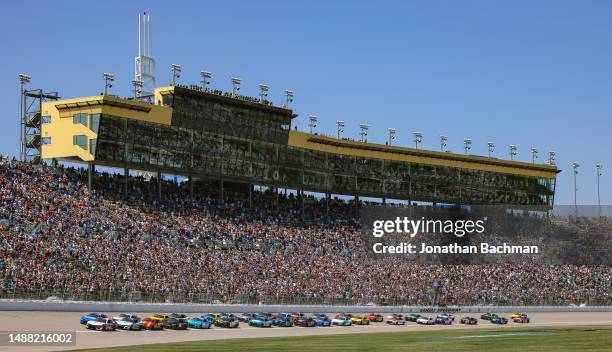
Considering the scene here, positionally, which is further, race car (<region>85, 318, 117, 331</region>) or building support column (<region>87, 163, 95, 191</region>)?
building support column (<region>87, 163, 95, 191</region>)

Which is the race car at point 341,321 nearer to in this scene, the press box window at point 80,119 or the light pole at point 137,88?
the press box window at point 80,119

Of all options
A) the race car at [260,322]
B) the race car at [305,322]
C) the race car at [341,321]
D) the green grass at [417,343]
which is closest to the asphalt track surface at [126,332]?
the race car at [260,322]

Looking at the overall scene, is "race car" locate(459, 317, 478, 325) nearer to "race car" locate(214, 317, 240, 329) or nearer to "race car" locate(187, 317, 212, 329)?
"race car" locate(214, 317, 240, 329)

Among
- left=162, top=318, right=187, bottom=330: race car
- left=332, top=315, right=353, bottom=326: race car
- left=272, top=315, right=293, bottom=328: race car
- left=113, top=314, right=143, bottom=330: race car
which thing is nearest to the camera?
left=113, top=314, right=143, bottom=330: race car

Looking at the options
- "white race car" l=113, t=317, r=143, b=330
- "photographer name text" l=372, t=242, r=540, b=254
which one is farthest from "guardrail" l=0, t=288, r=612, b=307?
"photographer name text" l=372, t=242, r=540, b=254

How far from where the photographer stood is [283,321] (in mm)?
75312

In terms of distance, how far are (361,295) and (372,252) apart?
16.2m

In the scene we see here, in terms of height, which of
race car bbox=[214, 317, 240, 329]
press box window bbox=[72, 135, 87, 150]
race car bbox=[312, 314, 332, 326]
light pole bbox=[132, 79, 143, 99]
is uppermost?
light pole bbox=[132, 79, 143, 99]

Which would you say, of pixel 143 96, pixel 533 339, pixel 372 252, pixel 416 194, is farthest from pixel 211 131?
pixel 533 339

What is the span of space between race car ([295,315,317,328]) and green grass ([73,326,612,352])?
26.9 feet

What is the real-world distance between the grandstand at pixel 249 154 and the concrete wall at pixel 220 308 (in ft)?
70.1

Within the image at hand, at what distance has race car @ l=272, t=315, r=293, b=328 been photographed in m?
75.1

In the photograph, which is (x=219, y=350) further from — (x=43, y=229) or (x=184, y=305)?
(x=43, y=229)

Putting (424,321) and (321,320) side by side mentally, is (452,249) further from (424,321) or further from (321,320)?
(321,320)
